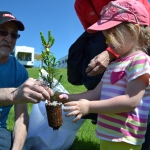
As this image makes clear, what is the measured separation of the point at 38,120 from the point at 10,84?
64cm

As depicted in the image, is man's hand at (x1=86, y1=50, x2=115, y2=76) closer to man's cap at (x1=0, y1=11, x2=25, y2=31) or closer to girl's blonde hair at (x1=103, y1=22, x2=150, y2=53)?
girl's blonde hair at (x1=103, y1=22, x2=150, y2=53)

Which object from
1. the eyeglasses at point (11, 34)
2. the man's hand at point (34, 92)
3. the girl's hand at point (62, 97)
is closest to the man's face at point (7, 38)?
the eyeglasses at point (11, 34)

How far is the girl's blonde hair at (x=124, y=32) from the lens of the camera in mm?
1827

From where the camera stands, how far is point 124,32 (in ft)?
6.02

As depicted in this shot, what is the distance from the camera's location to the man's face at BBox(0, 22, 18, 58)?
2828mm

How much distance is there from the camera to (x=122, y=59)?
1.94 meters

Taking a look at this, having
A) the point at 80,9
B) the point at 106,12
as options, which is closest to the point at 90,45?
the point at 80,9

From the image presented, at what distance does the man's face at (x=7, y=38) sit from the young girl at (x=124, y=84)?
128 centimetres

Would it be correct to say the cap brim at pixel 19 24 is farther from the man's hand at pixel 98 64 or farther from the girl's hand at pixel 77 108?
the girl's hand at pixel 77 108

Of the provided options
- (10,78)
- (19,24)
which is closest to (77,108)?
(10,78)

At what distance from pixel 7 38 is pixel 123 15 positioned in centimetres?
152

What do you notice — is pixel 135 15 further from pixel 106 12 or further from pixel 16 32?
pixel 16 32

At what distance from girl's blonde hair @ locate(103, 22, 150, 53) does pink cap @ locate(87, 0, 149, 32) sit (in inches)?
1.6

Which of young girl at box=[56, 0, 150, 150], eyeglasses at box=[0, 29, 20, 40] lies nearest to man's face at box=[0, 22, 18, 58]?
eyeglasses at box=[0, 29, 20, 40]
